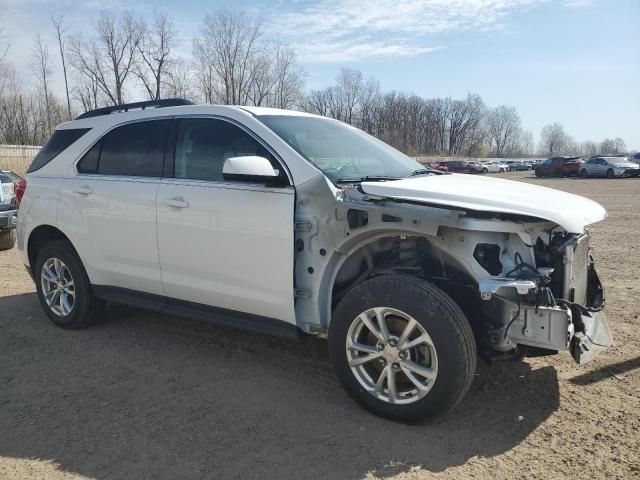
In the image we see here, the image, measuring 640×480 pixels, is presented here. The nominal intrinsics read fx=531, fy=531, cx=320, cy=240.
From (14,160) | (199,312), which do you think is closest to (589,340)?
(199,312)

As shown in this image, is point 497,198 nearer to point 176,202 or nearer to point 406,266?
point 406,266

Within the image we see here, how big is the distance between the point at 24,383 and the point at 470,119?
5228 inches

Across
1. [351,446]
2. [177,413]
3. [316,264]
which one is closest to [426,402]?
[351,446]

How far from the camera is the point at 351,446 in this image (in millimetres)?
3020

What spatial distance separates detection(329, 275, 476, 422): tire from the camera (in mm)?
2994

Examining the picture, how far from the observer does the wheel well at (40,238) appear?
510 centimetres

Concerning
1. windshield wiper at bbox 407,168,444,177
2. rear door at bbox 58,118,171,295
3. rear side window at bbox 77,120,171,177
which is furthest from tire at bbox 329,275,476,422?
rear side window at bbox 77,120,171,177

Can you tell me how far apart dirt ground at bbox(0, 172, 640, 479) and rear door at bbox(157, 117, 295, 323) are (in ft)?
2.03

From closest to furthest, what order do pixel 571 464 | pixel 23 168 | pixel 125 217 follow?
pixel 571 464
pixel 125 217
pixel 23 168

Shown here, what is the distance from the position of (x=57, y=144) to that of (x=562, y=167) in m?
43.3

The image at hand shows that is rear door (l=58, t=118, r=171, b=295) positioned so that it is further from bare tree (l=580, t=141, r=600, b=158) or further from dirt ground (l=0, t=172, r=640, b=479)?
bare tree (l=580, t=141, r=600, b=158)

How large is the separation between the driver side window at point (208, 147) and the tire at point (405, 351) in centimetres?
124

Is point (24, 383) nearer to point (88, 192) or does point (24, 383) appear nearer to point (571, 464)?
point (88, 192)

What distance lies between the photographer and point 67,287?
502 centimetres
